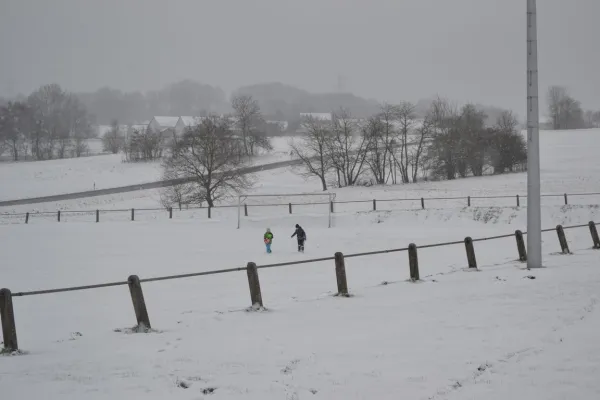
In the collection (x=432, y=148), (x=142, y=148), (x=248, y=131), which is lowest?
(x=432, y=148)

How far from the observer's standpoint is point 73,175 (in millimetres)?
77312

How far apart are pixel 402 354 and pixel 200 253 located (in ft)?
65.3

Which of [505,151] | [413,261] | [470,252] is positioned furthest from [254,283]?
[505,151]

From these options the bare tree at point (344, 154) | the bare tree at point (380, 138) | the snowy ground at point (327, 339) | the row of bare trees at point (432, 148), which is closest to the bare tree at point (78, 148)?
the row of bare trees at point (432, 148)

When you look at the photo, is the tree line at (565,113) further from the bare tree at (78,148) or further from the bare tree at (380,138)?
the bare tree at (78,148)

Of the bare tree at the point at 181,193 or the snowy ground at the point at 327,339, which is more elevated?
the bare tree at the point at 181,193

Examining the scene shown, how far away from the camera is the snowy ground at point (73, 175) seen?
230 ft

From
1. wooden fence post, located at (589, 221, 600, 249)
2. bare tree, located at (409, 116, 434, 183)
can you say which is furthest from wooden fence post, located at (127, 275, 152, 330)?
bare tree, located at (409, 116, 434, 183)

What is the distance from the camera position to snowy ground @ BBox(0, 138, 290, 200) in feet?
230

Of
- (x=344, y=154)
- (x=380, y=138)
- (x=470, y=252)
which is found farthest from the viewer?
(x=380, y=138)

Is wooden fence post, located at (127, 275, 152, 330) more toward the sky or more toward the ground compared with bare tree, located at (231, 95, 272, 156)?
more toward the ground

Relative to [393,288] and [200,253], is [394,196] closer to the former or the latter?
[200,253]

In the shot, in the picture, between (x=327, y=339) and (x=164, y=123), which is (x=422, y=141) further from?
(x=164, y=123)

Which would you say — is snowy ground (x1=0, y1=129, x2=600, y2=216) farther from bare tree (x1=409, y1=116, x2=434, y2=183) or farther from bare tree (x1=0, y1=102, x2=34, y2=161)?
bare tree (x1=0, y1=102, x2=34, y2=161)
